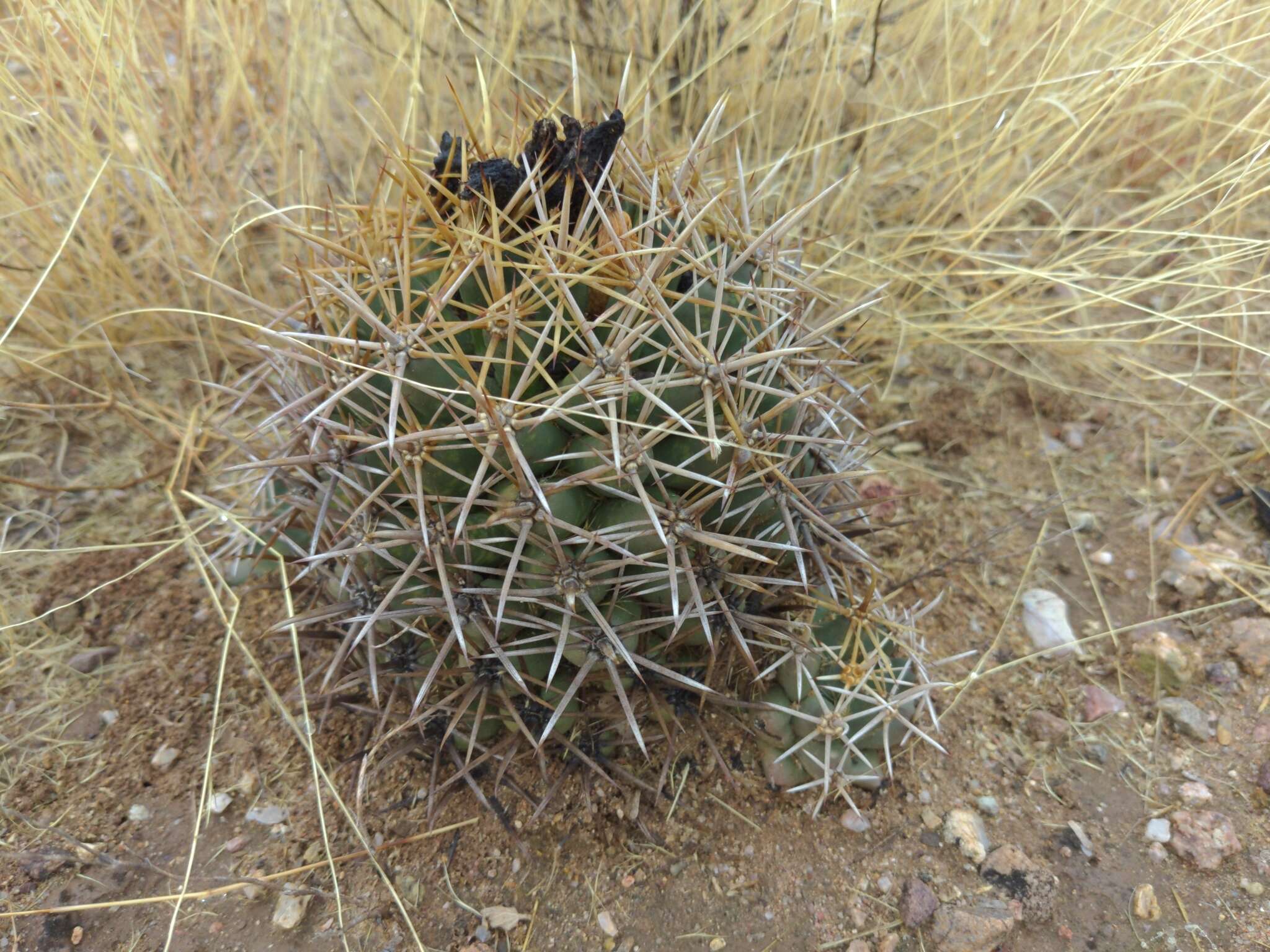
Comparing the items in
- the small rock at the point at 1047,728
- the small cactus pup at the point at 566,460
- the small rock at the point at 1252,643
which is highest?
the small cactus pup at the point at 566,460

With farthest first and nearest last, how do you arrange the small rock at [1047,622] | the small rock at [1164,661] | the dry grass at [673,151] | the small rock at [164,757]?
1. the dry grass at [673,151]
2. the small rock at [1047,622]
3. the small rock at [1164,661]
4. the small rock at [164,757]

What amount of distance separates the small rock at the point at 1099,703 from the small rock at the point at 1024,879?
18.0 inches

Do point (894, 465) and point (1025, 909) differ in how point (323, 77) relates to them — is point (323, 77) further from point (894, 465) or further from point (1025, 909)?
point (1025, 909)

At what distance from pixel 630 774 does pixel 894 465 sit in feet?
4.43

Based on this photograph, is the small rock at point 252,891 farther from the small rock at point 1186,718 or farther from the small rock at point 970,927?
the small rock at point 1186,718

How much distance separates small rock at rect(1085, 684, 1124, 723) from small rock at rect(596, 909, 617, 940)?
122 centimetres

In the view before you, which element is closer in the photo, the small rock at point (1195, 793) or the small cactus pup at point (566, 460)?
the small cactus pup at point (566, 460)

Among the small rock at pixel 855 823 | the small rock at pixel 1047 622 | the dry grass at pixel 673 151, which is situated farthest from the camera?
the dry grass at pixel 673 151

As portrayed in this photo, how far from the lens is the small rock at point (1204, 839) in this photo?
5.96ft

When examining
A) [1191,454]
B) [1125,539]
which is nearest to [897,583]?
[1125,539]

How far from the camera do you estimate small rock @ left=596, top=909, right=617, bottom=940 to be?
5.74 feet

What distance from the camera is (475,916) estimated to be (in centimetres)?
177

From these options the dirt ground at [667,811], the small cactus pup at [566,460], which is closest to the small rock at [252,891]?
the dirt ground at [667,811]

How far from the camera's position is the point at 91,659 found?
2223mm
